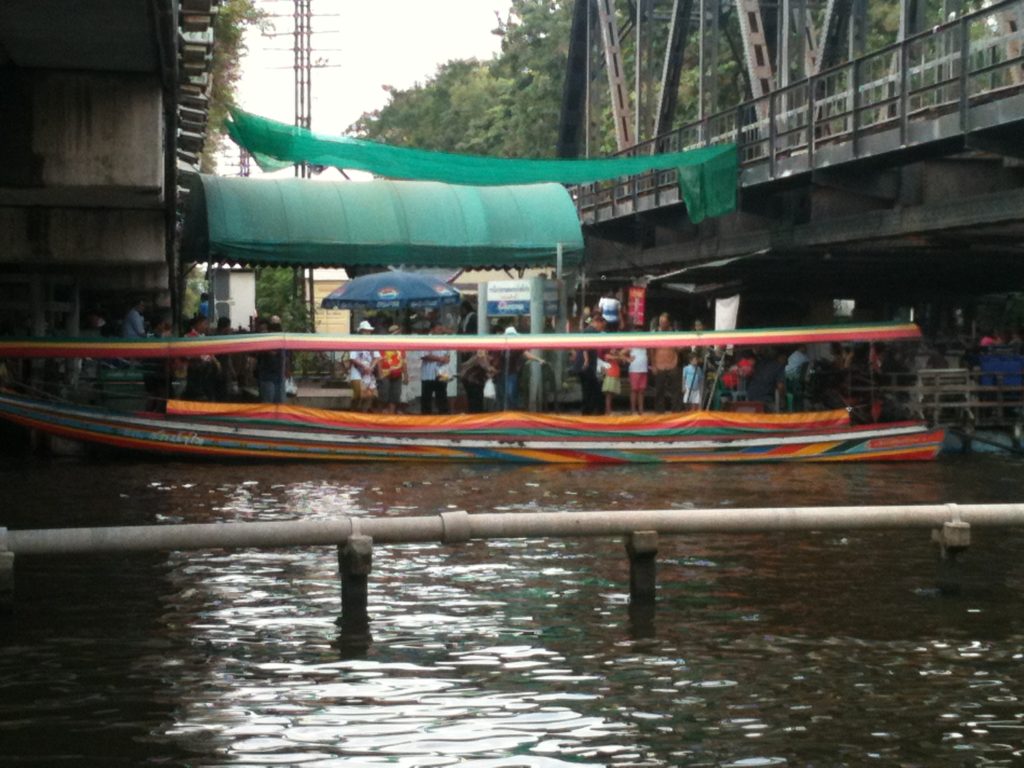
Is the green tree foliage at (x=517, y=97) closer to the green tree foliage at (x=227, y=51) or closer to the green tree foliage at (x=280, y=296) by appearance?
the green tree foliage at (x=280, y=296)

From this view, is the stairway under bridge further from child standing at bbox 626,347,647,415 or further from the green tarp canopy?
child standing at bbox 626,347,647,415

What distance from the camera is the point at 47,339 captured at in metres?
24.2

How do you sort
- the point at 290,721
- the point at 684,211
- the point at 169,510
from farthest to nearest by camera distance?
the point at 684,211
the point at 169,510
the point at 290,721

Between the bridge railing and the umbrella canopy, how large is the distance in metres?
4.27

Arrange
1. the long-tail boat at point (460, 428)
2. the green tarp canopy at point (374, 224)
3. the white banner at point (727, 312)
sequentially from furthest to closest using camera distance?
the green tarp canopy at point (374, 224)
the white banner at point (727, 312)
the long-tail boat at point (460, 428)

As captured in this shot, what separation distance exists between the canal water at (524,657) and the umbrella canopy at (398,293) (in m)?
17.7

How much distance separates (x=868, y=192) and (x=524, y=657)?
640 inches

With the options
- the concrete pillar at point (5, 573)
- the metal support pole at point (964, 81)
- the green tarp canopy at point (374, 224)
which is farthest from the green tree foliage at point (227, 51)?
the concrete pillar at point (5, 573)

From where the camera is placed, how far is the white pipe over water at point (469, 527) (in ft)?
34.9

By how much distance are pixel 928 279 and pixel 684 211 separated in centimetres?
490

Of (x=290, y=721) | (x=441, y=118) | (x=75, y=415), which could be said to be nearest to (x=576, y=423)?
(x=75, y=415)

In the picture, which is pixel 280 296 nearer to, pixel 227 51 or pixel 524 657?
pixel 227 51

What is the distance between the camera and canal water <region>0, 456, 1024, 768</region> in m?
8.30

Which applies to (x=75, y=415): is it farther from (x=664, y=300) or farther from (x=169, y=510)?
(x=664, y=300)
